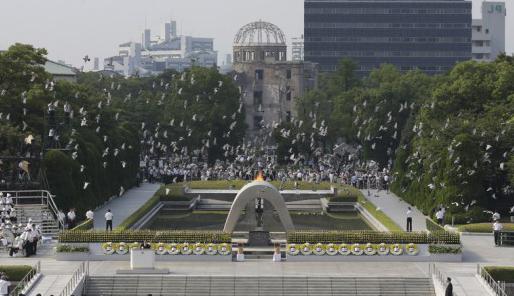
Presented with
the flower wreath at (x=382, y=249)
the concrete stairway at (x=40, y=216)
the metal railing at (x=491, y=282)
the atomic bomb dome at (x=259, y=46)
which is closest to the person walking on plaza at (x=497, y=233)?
the flower wreath at (x=382, y=249)

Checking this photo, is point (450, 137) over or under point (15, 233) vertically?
over

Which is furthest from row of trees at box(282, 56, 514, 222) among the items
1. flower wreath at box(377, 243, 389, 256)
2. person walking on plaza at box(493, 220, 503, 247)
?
flower wreath at box(377, 243, 389, 256)

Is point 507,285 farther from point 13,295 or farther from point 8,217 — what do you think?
point 8,217

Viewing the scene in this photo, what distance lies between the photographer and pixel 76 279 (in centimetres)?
5784

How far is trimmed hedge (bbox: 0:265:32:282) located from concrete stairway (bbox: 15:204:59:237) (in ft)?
43.2

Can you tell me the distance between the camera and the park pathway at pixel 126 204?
273 ft

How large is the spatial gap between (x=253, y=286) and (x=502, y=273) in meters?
10.8

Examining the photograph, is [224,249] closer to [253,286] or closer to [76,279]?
[253,286]

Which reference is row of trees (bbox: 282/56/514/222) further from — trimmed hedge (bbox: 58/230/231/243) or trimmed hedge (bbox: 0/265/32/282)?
trimmed hedge (bbox: 0/265/32/282)

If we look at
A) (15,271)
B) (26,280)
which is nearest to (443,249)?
(26,280)

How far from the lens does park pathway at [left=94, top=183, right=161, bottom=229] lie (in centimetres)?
8331

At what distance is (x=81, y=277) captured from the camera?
5872cm

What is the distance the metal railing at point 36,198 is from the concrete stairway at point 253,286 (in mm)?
15694

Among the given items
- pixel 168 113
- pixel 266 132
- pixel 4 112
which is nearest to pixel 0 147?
pixel 4 112
